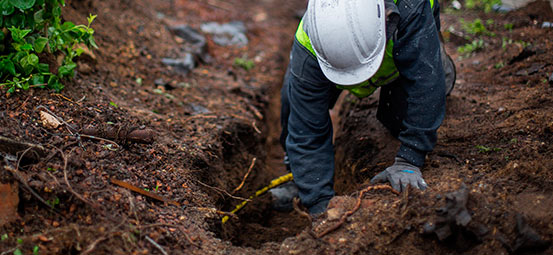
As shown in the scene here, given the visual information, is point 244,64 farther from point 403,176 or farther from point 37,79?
point 403,176

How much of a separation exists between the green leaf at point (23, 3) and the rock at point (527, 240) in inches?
115

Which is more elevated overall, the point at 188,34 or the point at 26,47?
the point at 26,47

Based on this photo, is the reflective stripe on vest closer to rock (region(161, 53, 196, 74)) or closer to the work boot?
the work boot

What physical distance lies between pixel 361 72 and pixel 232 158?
66.3 inches

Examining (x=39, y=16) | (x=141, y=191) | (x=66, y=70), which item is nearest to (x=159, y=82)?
(x=66, y=70)

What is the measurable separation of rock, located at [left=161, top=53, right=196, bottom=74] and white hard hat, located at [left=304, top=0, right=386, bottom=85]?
8.31 ft

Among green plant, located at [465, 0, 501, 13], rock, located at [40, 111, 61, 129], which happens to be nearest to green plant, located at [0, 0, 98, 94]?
rock, located at [40, 111, 61, 129]

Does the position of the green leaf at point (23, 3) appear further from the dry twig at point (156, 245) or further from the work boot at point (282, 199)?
the work boot at point (282, 199)

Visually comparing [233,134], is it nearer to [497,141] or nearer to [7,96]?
[7,96]

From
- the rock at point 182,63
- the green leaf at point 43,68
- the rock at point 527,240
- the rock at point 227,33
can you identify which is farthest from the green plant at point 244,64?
the rock at point 527,240

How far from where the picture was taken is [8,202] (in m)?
2.04

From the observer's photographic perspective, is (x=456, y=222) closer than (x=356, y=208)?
Yes

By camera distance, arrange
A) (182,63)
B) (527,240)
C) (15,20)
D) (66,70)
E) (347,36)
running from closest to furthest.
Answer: (527,240)
(347,36)
(15,20)
(66,70)
(182,63)

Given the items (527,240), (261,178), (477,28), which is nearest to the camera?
(527,240)
